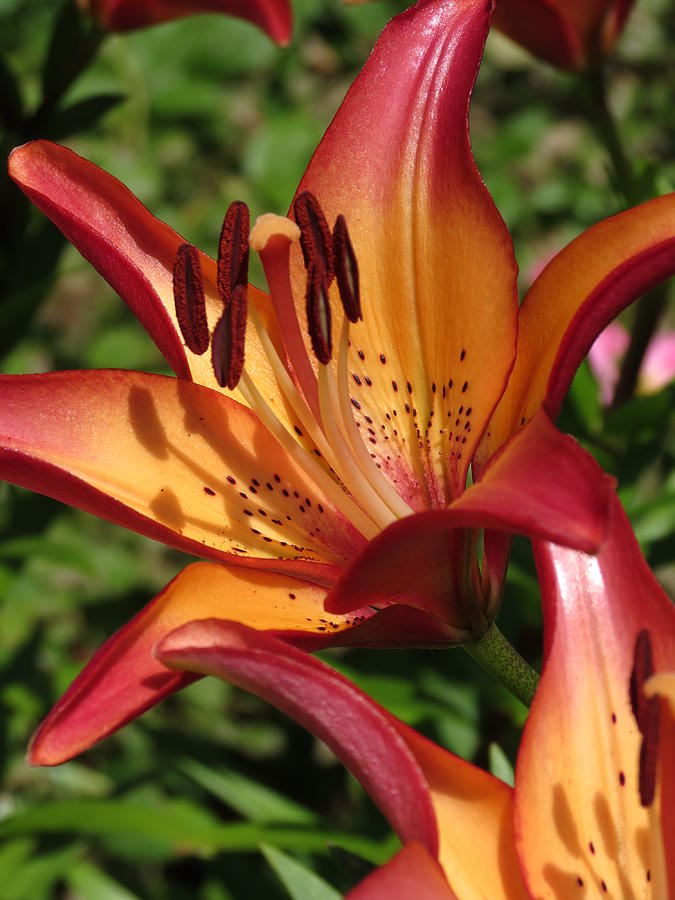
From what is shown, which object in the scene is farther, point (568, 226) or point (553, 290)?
point (568, 226)

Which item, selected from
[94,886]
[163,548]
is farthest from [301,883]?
[163,548]

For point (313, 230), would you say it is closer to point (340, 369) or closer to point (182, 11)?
point (340, 369)

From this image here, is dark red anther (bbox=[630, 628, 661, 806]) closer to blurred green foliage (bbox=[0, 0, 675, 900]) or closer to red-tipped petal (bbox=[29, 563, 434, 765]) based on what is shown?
red-tipped petal (bbox=[29, 563, 434, 765])

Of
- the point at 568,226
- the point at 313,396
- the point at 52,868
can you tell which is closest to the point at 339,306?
the point at 313,396

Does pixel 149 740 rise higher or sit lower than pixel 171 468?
lower

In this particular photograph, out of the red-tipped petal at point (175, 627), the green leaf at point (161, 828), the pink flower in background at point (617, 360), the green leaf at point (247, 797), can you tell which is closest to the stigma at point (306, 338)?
the red-tipped petal at point (175, 627)

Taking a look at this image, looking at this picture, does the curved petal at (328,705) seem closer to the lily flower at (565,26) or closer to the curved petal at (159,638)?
the curved petal at (159,638)

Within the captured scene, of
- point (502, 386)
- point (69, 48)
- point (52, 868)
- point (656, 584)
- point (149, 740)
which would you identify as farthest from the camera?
point (149, 740)

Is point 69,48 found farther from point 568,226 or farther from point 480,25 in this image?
point 568,226
